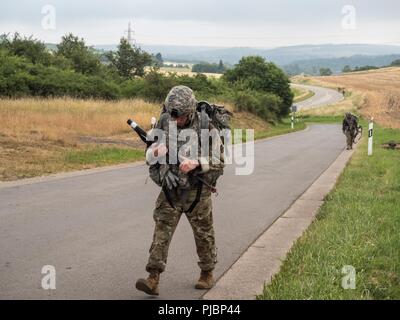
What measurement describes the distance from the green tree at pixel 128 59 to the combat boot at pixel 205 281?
57.0m

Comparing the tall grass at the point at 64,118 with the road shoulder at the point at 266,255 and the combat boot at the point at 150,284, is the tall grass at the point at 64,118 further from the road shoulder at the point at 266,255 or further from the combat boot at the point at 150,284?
the combat boot at the point at 150,284

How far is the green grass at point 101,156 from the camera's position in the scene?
1599 centimetres

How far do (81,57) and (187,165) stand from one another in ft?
156

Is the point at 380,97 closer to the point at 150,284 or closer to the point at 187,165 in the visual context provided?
the point at 187,165

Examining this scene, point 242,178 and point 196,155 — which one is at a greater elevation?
point 196,155

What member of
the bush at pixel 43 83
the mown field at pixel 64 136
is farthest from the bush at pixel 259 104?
the mown field at pixel 64 136

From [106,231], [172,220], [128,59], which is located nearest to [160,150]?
[172,220]

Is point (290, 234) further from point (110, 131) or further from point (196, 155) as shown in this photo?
point (110, 131)

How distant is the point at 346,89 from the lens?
99250mm

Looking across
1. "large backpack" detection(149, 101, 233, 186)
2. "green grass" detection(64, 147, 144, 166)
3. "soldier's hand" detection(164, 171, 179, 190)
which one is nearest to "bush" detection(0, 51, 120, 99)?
"green grass" detection(64, 147, 144, 166)

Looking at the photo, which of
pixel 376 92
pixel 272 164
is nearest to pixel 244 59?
pixel 376 92

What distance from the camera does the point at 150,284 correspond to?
5082 millimetres

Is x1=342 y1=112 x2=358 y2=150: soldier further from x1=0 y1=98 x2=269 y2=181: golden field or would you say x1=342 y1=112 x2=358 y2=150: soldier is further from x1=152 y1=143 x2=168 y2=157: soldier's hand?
x1=152 y1=143 x2=168 y2=157: soldier's hand

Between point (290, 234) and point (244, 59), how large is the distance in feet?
171
